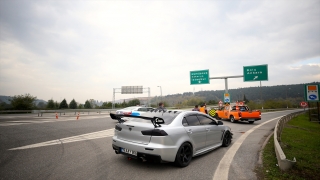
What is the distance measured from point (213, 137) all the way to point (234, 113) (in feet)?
37.5

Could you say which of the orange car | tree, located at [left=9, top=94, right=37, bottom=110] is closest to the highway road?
the orange car

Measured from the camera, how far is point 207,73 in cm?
2633

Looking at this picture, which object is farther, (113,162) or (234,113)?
(234,113)

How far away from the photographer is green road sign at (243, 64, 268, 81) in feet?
74.8

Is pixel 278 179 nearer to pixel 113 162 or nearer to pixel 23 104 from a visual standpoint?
pixel 113 162

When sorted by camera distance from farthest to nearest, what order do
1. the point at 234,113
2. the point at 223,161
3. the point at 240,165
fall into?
the point at 234,113 → the point at 223,161 → the point at 240,165

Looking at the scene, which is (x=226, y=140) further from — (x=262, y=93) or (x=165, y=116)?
(x=262, y=93)

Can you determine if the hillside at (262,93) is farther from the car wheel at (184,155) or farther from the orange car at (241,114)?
the car wheel at (184,155)

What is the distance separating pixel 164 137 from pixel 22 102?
4425 centimetres

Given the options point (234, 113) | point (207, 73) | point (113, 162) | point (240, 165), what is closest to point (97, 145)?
point (113, 162)

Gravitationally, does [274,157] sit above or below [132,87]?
below

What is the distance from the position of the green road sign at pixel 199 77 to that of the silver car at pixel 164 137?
21708 millimetres

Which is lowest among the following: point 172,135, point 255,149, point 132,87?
point 255,149

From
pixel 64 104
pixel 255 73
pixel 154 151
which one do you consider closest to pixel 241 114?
pixel 255 73
